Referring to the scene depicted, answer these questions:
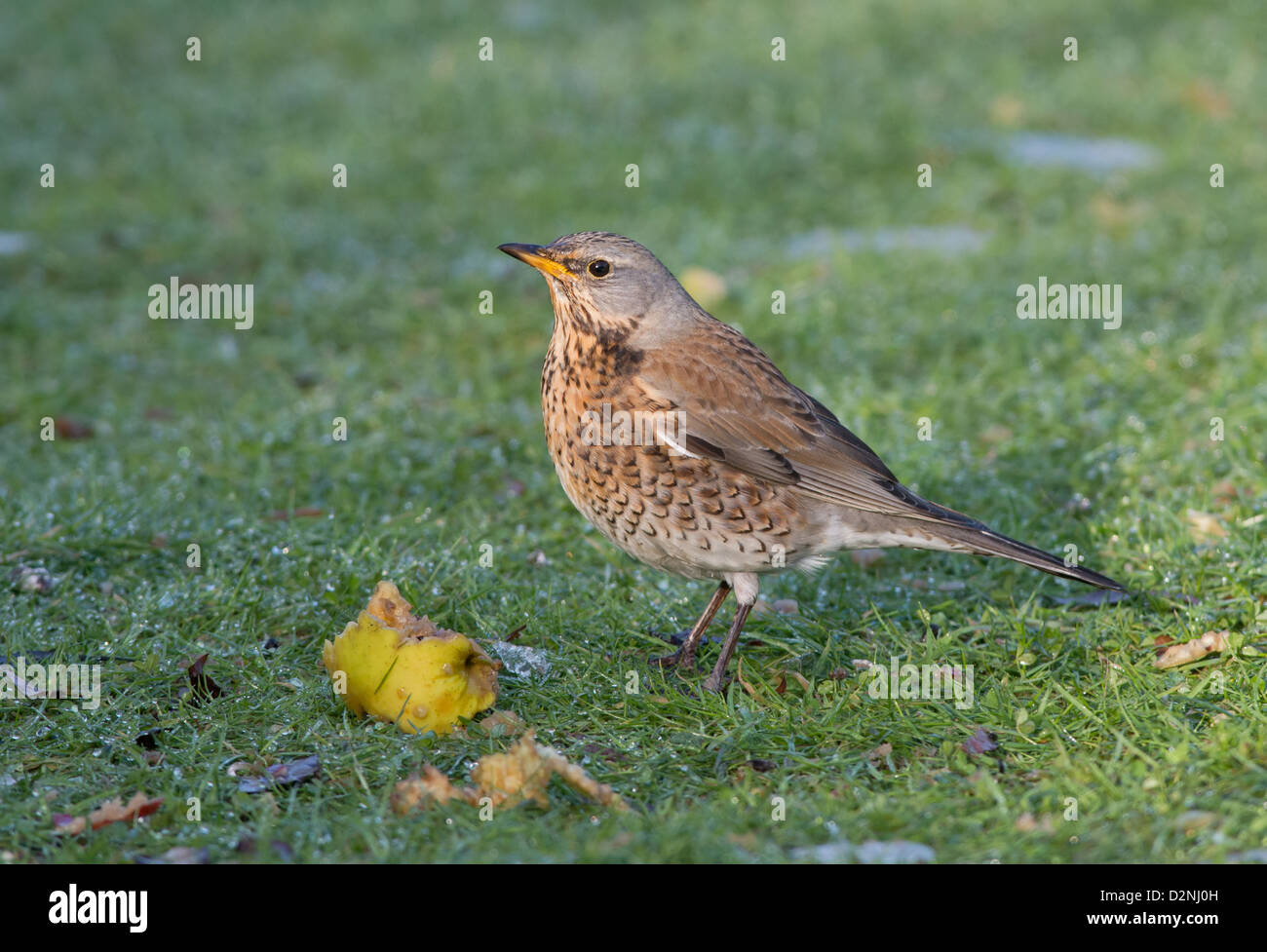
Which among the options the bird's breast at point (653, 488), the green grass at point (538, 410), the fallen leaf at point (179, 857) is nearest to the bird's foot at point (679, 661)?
the green grass at point (538, 410)

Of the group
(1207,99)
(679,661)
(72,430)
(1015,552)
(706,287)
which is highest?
(1207,99)

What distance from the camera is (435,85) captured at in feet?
42.2

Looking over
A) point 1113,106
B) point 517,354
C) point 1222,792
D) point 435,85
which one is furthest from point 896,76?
point 1222,792

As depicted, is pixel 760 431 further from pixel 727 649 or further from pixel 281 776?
pixel 281 776

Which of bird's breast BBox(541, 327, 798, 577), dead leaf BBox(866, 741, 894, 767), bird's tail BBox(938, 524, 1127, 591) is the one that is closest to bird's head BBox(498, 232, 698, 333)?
bird's breast BBox(541, 327, 798, 577)

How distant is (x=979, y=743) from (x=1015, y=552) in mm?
754

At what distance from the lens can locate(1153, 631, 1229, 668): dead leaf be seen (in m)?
4.87

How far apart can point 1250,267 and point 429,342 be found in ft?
16.7

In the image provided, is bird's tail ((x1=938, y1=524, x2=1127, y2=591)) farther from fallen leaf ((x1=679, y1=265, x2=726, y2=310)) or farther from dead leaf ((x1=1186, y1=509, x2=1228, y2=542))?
fallen leaf ((x1=679, y1=265, x2=726, y2=310))

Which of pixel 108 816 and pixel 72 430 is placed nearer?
pixel 108 816

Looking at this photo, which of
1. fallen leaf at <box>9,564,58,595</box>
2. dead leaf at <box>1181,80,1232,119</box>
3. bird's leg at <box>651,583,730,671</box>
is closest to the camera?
bird's leg at <box>651,583,730,671</box>

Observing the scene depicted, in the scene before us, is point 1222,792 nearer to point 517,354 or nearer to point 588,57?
point 517,354

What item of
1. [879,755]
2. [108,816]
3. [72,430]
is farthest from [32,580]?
[879,755]

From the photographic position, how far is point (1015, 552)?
489cm
